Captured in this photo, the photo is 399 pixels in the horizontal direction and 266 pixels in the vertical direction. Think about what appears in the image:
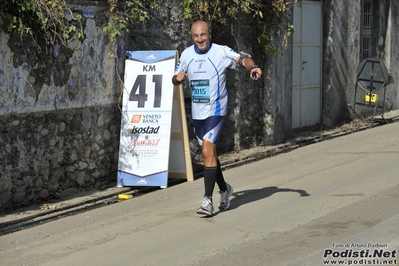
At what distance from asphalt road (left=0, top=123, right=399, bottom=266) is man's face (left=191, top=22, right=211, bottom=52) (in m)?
1.73

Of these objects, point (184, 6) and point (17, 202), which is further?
point (184, 6)

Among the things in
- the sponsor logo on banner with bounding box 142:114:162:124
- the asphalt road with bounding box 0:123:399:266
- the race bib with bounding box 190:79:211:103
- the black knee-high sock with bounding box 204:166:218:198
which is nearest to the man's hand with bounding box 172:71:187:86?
the race bib with bounding box 190:79:211:103

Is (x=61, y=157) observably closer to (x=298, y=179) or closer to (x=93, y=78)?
(x=93, y=78)

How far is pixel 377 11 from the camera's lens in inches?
691

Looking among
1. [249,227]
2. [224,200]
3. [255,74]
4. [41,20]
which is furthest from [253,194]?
[41,20]

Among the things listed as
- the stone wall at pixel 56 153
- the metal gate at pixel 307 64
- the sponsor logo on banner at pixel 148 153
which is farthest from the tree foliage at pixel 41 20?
the metal gate at pixel 307 64

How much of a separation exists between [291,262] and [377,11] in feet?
39.4

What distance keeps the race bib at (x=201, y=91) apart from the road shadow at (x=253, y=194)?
125 cm

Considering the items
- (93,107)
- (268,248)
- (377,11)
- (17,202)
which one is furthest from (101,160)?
(377,11)

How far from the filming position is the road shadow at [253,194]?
9062 mm

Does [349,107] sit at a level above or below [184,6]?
below

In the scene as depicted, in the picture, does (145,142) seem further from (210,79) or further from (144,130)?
(210,79)

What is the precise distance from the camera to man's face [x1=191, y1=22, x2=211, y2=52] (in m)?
8.27

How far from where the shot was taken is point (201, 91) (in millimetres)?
8344
